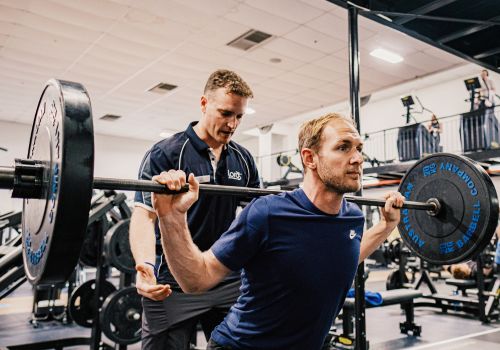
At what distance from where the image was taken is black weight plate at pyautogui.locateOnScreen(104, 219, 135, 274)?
3.32 metres

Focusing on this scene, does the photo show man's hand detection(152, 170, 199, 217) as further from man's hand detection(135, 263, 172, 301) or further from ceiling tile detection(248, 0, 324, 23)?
ceiling tile detection(248, 0, 324, 23)

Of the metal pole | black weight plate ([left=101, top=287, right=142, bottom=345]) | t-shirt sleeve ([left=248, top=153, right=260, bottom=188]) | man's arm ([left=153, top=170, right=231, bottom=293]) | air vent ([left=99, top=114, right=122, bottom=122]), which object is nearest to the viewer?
man's arm ([left=153, top=170, right=231, bottom=293])

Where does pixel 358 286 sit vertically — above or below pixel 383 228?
below

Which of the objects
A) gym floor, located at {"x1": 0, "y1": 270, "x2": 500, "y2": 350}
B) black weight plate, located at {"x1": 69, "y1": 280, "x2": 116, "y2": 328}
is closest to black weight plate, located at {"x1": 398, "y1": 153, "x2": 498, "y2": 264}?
gym floor, located at {"x1": 0, "y1": 270, "x2": 500, "y2": 350}

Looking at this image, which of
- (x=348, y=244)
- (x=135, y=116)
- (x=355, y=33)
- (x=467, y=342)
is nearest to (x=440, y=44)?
(x=355, y=33)

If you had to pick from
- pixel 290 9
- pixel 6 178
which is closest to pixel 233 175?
pixel 6 178

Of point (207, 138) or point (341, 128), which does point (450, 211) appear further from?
point (207, 138)

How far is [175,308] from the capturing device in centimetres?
152

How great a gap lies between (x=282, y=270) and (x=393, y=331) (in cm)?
385

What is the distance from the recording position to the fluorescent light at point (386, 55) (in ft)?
20.6

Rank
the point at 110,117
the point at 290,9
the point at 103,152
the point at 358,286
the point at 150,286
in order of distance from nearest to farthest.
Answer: the point at 150,286 < the point at 358,286 < the point at 290,9 < the point at 110,117 < the point at 103,152

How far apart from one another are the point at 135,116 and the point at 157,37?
4638 mm

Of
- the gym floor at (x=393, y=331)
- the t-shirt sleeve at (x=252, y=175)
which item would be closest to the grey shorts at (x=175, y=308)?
the t-shirt sleeve at (x=252, y=175)

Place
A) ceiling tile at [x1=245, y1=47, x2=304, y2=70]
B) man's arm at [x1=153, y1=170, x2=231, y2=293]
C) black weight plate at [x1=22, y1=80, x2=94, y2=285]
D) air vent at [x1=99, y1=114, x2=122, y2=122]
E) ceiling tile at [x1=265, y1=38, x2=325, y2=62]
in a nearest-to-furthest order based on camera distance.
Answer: black weight plate at [x1=22, y1=80, x2=94, y2=285] < man's arm at [x1=153, y1=170, x2=231, y2=293] < ceiling tile at [x1=265, y1=38, x2=325, y2=62] < ceiling tile at [x1=245, y1=47, x2=304, y2=70] < air vent at [x1=99, y1=114, x2=122, y2=122]
